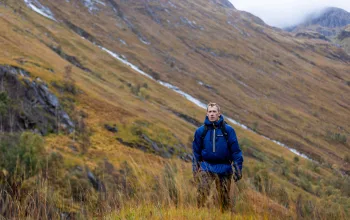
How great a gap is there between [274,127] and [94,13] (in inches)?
4259

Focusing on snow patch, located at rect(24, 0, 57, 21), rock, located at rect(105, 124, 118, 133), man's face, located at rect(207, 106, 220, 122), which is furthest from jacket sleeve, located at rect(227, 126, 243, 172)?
snow patch, located at rect(24, 0, 57, 21)

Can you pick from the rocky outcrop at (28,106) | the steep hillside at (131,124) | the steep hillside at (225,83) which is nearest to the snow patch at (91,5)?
the steep hillside at (225,83)

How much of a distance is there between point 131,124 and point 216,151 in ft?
199

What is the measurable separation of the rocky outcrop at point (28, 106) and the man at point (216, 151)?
142ft

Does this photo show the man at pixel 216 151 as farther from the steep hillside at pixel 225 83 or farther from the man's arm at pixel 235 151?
the steep hillside at pixel 225 83

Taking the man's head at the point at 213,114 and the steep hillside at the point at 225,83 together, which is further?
the steep hillside at the point at 225,83

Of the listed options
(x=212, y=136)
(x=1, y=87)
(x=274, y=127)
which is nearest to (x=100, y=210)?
(x=212, y=136)

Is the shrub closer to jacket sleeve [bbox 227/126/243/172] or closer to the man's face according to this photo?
the man's face

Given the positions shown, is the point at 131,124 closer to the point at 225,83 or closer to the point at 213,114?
the point at 213,114

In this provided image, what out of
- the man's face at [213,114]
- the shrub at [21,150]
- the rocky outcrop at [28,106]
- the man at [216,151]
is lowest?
the rocky outcrop at [28,106]

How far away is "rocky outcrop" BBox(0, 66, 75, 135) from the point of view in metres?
48.3

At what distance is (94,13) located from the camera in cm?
18262

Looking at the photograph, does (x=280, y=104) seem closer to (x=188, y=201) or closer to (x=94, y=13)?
(x=94, y=13)

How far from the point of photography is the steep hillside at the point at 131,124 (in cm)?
550
